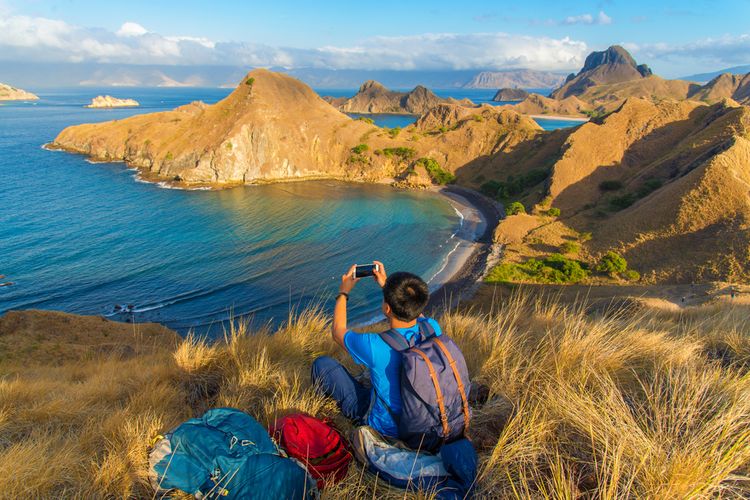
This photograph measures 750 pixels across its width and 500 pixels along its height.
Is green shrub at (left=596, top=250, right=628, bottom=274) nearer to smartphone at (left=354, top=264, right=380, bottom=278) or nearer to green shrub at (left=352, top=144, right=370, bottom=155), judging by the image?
smartphone at (left=354, top=264, right=380, bottom=278)

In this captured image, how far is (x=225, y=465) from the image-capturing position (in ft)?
8.50

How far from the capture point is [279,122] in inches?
2098

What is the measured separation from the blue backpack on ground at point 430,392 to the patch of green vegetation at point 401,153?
164 feet

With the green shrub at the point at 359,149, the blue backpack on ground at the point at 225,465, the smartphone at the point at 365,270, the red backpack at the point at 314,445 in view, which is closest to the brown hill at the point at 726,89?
the green shrub at the point at 359,149

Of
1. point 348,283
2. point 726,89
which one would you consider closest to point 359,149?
point 348,283

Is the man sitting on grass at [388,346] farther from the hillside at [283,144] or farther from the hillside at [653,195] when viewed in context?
the hillside at [283,144]

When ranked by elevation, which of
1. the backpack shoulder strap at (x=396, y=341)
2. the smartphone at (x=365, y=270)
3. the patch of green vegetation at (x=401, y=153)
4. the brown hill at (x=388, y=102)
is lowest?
the backpack shoulder strap at (x=396, y=341)

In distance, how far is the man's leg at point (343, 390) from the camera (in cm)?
376

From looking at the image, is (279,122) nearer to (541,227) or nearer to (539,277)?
(541,227)

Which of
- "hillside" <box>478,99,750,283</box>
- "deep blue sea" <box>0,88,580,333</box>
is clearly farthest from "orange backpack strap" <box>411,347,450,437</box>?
"hillside" <box>478,99,750,283</box>

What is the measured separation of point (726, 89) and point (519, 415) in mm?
192272

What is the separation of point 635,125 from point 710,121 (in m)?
5.58

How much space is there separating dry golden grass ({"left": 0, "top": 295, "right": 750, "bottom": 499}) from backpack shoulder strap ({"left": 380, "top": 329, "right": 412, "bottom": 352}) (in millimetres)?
905

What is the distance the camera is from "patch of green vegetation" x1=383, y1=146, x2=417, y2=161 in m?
51.3
